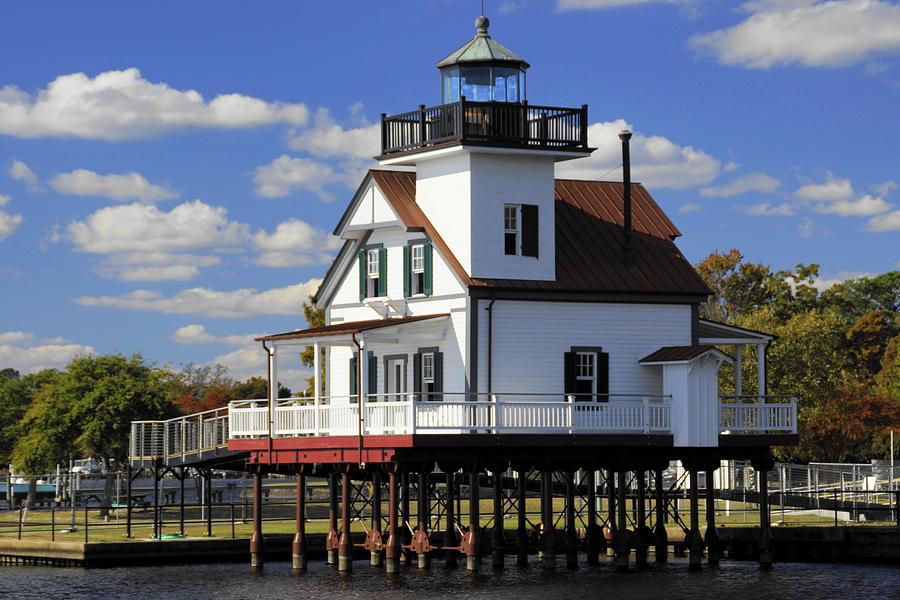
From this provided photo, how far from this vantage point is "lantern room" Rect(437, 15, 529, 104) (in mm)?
45938

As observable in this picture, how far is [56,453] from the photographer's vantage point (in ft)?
234

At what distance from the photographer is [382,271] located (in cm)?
4778

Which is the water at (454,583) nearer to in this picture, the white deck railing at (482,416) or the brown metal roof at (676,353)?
the white deck railing at (482,416)

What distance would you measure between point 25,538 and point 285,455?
1066cm

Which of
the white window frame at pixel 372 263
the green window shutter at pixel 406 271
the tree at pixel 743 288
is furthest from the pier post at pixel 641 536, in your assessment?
the tree at pixel 743 288

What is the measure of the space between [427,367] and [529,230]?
489 centimetres

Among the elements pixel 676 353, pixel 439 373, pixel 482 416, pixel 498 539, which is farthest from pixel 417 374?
pixel 676 353

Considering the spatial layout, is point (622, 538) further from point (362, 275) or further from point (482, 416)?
point (362, 275)

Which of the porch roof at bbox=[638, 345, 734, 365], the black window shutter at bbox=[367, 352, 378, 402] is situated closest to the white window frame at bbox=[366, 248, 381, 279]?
the black window shutter at bbox=[367, 352, 378, 402]

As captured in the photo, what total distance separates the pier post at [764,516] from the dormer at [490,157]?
7.96m

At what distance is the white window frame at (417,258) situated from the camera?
46031 millimetres

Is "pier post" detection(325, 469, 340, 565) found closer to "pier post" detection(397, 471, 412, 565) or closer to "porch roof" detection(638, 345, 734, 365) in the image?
"pier post" detection(397, 471, 412, 565)

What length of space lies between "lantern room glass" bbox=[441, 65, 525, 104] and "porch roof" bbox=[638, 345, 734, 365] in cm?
831

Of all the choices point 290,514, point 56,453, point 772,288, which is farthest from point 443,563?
point 772,288
